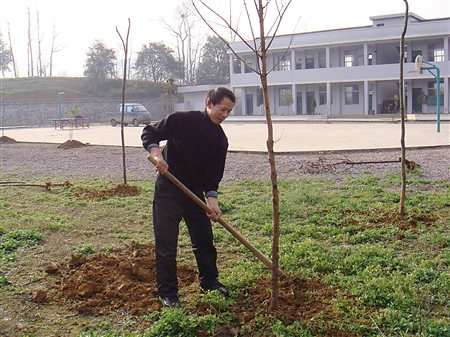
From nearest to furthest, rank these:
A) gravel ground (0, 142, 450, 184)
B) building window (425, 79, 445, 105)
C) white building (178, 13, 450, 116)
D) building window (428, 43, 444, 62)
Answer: gravel ground (0, 142, 450, 184)
building window (425, 79, 445, 105)
white building (178, 13, 450, 116)
building window (428, 43, 444, 62)

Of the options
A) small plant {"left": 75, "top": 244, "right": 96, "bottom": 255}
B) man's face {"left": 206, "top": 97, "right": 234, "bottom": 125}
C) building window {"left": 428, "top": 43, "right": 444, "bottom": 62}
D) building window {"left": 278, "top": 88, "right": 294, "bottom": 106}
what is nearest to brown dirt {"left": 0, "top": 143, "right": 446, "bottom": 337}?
small plant {"left": 75, "top": 244, "right": 96, "bottom": 255}

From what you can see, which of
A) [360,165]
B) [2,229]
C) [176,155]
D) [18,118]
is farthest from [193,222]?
[18,118]

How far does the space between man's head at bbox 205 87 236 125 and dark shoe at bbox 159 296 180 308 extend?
128 centimetres

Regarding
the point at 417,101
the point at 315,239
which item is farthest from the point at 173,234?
the point at 417,101

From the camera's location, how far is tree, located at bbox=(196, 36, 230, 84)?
5931cm

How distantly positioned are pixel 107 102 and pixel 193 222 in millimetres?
54821

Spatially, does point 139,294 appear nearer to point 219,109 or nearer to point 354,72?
point 219,109

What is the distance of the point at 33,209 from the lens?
6734 mm

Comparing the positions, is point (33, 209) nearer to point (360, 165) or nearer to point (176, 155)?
point (176, 155)

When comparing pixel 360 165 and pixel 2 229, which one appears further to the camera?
pixel 360 165

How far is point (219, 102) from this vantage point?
357 centimetres

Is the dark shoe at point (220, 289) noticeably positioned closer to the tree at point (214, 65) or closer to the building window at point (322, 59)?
the building window at point (322, 59)

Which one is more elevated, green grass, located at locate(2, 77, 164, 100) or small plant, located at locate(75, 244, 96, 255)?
green grass, located at locate(2, 77, 164, 100)

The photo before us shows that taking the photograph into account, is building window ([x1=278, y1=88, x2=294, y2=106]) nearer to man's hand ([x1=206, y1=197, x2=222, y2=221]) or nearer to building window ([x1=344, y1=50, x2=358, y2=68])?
building window ([x1=344, y1=50, x2=358, y2=68])
